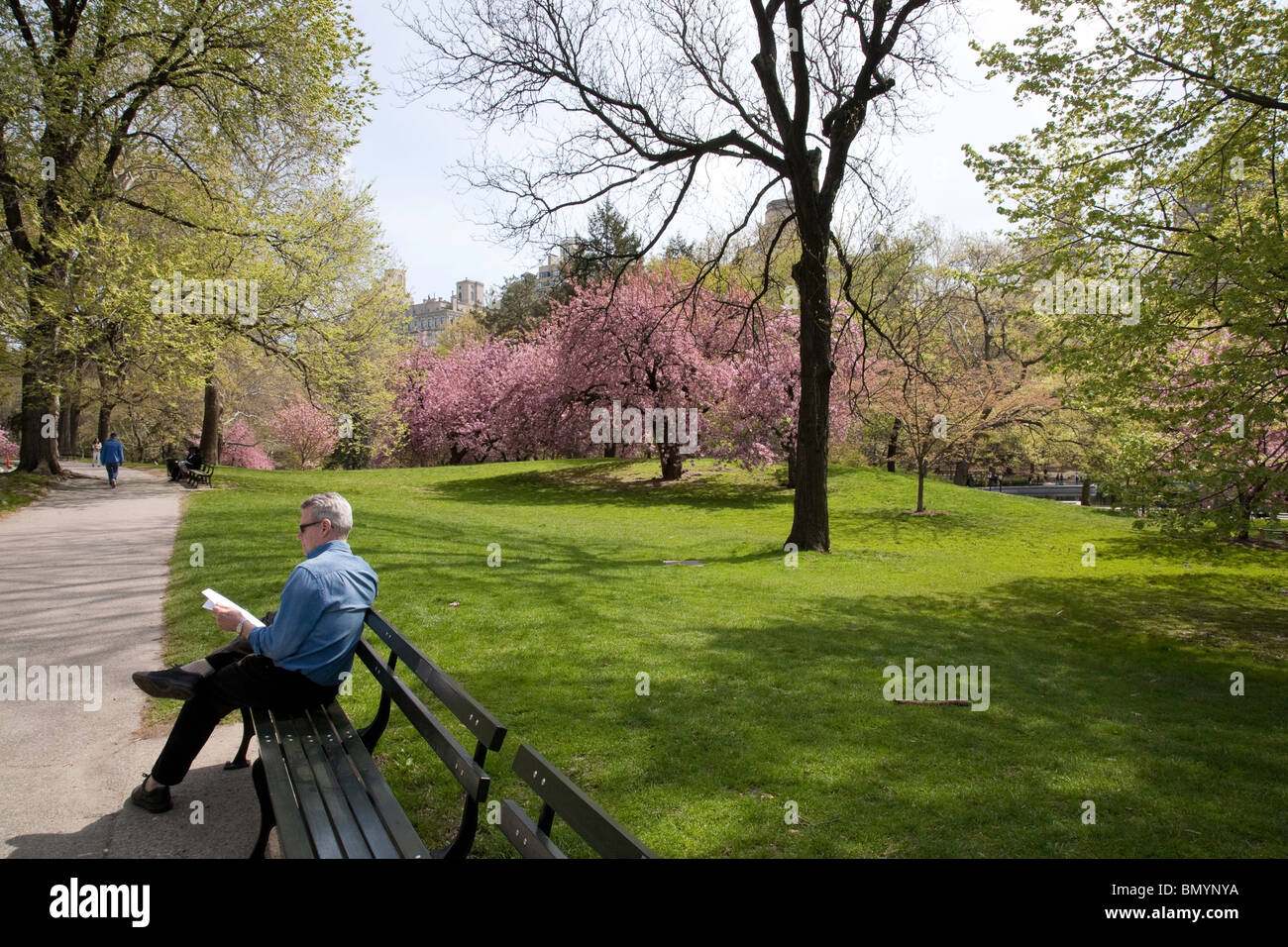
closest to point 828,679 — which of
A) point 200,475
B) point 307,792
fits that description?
point 307,792

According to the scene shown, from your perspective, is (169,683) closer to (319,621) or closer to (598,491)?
(319,621)

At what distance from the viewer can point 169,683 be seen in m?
3.81

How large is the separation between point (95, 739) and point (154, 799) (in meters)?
1.30

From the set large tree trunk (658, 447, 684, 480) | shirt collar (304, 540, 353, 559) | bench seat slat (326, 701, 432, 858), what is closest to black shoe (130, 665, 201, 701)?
bench seat slat (326, 701, 432, 858)

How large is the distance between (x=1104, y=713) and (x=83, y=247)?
20.0m

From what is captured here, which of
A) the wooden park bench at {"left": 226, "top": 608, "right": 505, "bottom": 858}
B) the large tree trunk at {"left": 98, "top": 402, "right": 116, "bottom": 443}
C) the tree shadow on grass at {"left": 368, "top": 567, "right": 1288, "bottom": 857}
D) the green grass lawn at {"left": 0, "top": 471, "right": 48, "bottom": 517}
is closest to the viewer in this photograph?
the wooden park bench at {"left": 226, "top": 608, "right": 505, "bottom": 858}

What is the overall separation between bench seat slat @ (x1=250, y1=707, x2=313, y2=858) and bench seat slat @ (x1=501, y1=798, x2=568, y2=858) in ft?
2.47

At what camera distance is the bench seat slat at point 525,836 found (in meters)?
2.23

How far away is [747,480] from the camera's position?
27.1 meters

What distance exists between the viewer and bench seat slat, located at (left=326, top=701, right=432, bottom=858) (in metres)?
2.67

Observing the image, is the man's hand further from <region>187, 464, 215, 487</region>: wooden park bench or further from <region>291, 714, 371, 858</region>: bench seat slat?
<region>187, 464, 215, 487</region>: wooden park bench
